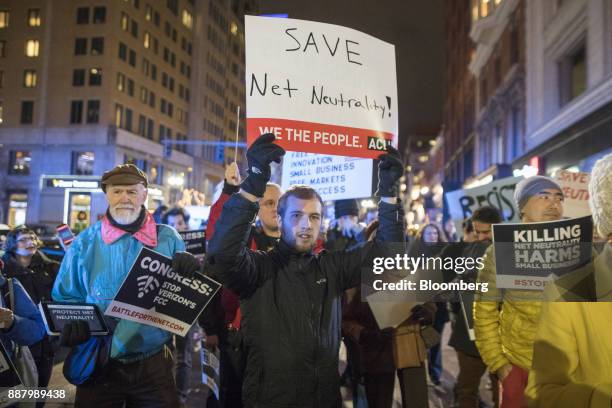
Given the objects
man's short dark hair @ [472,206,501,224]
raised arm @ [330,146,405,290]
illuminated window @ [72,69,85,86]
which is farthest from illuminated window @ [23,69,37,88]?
raised arm @ [330,146,405,290]

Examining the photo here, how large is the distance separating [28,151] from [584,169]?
130ft

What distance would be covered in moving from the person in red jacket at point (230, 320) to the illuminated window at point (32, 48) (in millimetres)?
42427

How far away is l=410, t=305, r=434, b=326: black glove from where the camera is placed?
3.99 m

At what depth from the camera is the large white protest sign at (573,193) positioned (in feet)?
19.1

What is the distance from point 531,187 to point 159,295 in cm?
280

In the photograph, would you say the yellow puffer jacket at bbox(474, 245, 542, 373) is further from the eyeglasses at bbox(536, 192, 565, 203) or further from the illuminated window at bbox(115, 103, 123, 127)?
the illuminated window at bbox(115, 103, 123, 127)

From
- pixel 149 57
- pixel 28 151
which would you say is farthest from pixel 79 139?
pixel 149 57

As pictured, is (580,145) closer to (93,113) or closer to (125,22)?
(93,113)

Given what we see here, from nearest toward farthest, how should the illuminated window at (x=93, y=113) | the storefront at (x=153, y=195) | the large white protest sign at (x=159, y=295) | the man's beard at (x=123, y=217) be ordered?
the large white protest sign at (x=159, y=295), the man's beard at (x=123, y=217), the storefront at (x=153, y=195), the illuminated window at (x=93, y=113)

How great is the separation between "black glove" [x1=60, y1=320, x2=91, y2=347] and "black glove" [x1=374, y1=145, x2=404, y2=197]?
2.10 meters

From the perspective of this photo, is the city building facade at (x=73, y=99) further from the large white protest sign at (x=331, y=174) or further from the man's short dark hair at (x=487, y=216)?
the man's short dark hair at (x=487, y=216)

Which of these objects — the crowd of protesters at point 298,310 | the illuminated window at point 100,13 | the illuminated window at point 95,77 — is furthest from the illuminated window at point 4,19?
the crowd of protesters at point 298,310

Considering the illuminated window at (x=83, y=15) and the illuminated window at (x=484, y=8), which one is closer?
the illuminated window at (x=484, y=8)

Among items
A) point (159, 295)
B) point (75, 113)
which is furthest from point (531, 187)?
point (75, 113)
